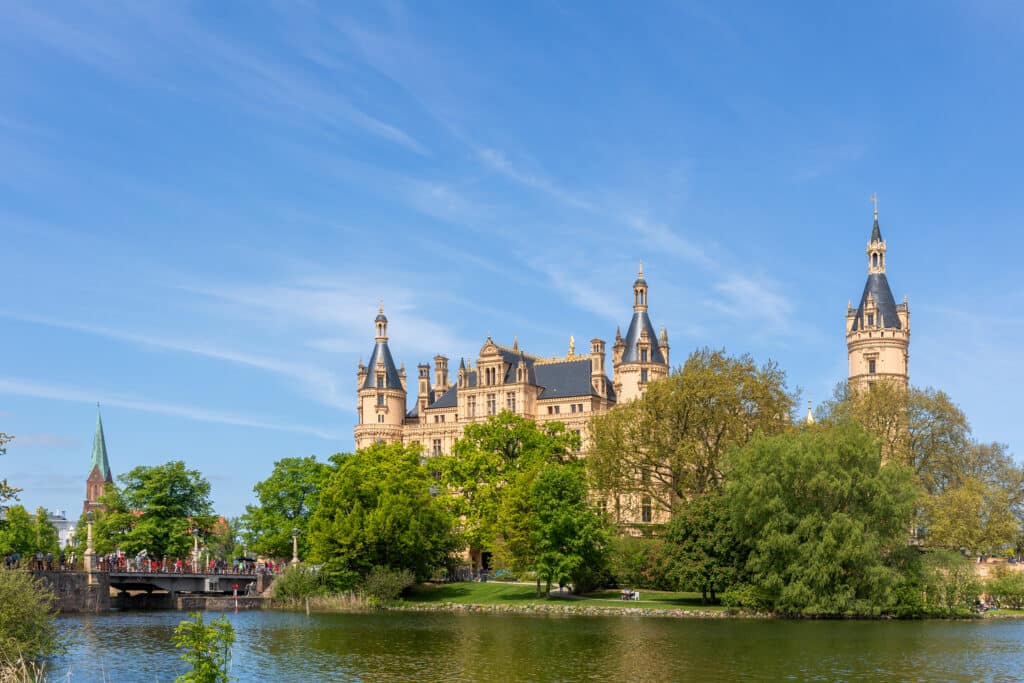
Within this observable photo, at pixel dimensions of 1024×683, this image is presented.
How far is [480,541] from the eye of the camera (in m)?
79.9

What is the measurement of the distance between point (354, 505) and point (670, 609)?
21.3 metres

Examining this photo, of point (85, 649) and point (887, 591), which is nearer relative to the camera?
point (85, 649)

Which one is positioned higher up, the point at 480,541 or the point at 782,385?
the point at 782,385

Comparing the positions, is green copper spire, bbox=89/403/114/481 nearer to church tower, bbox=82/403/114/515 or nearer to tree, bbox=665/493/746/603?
church tower, bbox=82/403/114/515

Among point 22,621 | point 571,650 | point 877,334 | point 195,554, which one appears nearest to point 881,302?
point 877,334

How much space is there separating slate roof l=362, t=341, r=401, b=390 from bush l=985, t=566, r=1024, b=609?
63.2 metres

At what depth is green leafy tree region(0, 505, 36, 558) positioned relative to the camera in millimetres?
87381

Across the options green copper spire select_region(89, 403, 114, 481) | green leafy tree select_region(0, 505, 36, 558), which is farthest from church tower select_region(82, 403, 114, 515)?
green leafy tree select_region(0, 505, 36, 558)

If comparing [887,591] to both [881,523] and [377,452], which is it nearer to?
[881,523]

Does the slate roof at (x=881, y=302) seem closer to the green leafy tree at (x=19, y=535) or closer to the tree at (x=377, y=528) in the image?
the tree at (x=377, y=528)

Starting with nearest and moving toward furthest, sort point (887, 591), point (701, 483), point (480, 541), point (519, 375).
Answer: point (887, 591) < point (701, 483) < point (480, 541) < point (519, 375)

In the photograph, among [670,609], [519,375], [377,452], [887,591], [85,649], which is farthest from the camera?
[519,375]

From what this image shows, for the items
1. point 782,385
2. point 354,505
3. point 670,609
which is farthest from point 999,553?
point 354,505

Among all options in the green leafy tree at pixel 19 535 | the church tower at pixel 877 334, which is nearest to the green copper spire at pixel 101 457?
the green leafy tree at pixel 19 535
